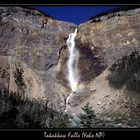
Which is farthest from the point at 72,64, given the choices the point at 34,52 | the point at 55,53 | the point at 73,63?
the point at 34,52

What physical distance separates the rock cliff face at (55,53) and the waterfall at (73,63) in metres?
0.11

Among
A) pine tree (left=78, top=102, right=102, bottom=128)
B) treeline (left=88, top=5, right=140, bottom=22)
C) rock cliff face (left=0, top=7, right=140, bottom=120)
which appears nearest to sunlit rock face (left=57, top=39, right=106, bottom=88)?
rock cliff face (left=0, top=7, right=140, bottom=120)

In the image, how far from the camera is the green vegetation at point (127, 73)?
10398 mm

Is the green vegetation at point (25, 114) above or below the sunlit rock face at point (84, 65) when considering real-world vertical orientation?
below

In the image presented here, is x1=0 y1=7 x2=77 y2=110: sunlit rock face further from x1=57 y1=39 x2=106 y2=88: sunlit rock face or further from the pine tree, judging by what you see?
the pine tree

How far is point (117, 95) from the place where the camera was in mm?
10570

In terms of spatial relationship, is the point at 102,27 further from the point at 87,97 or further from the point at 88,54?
the point at 87,97

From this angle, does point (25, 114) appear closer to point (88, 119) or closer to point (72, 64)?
point (88, 119)

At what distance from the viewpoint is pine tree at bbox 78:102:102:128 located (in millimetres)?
9891

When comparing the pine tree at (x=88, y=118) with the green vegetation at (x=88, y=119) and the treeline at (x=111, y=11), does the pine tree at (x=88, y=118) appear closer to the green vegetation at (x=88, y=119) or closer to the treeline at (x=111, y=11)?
the green vegetation at (x=88, y=119)

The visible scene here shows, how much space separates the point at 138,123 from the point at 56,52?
2.78 meters

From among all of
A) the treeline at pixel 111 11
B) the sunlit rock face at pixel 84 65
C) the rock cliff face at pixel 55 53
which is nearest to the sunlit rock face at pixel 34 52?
the rock cliff face at pixel 55 53

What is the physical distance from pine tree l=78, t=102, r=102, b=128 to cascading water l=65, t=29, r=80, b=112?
0.62 m

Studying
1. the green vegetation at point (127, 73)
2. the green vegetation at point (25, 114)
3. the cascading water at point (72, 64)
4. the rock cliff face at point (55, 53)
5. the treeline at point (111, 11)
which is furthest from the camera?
the cascading water at point (72, 64)
